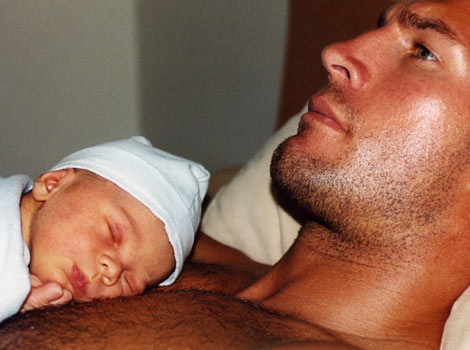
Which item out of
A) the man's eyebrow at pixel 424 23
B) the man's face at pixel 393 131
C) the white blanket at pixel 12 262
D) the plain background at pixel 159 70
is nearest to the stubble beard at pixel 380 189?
the man's face at pixel 393 131

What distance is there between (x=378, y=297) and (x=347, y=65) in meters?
0.55

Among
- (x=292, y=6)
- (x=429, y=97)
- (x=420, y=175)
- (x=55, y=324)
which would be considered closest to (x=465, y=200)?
(x=420, y=175)

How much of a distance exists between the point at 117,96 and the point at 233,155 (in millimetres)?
787

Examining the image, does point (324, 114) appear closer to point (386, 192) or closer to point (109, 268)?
point (386, 192)

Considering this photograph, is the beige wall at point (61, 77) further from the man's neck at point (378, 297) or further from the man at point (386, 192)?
the man's neck at point (378, 297)

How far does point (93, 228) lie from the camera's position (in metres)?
1.40

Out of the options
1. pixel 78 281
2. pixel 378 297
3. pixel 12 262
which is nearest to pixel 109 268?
pixel 78 281

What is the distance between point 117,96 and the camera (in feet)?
9.19

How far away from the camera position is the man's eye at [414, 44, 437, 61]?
1.44 metres

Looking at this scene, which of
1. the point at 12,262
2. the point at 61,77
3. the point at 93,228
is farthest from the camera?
the point at 61,77

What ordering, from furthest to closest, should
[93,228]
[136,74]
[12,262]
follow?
1. [136,74]
2. [93,228]
3. [12,262]

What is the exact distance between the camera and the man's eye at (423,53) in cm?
144

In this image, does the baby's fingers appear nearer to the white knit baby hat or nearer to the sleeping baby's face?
the sleeping baby's face

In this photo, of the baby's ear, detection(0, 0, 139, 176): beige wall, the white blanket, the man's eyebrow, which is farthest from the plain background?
the white blanket
